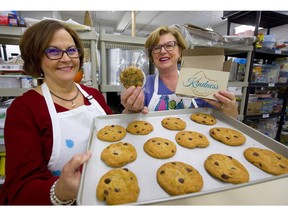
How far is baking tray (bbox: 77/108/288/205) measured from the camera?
452mm

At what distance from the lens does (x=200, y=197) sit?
14.5 inches

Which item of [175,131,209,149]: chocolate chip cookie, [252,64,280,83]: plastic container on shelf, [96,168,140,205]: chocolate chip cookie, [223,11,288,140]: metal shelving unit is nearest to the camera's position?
[96,168,140,205]: chocolate chip cookie

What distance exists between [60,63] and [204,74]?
729 mm

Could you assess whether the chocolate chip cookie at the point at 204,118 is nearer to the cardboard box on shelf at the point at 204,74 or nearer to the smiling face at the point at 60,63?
the cardboard box on shelf at the point at 204,74

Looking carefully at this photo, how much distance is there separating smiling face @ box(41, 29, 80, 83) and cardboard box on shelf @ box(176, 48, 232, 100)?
0.58 metres

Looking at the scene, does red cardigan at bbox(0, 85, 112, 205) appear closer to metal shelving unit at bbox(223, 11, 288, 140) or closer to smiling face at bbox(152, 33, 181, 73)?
smiling face at bbox(152, 33, 181, 73)

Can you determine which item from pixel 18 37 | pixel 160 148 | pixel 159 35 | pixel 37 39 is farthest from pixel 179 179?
pixel 18 37

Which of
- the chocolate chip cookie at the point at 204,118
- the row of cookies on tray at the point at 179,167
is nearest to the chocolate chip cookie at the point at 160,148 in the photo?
the row of cookies on tray at the point at 179,167

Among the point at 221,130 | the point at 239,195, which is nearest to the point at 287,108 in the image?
the point at 221,130

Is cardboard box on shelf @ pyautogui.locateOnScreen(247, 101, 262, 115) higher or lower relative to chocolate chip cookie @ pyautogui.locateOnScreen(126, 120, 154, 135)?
lower

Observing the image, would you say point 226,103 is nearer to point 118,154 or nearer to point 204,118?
point 204,118

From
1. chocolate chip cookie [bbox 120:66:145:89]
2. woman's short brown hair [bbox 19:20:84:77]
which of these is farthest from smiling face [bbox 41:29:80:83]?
chocolate chip cookie [bbox 120:66:145:89]

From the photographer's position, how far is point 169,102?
1.13 metres
